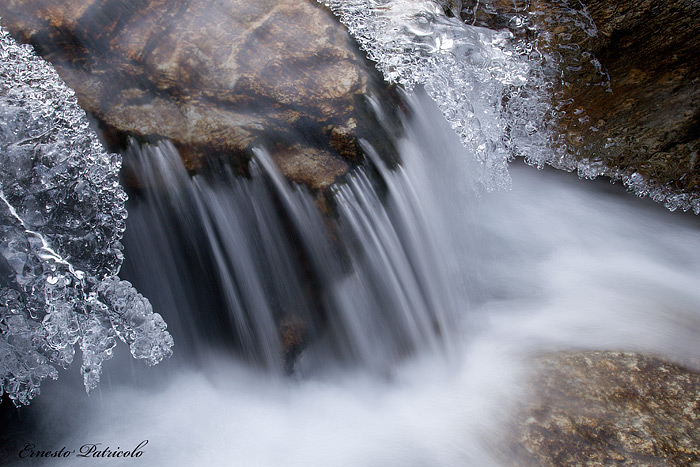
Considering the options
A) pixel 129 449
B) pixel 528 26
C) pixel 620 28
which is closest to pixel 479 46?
pixel 528 26

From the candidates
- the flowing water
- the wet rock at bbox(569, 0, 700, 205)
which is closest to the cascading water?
the flowing water

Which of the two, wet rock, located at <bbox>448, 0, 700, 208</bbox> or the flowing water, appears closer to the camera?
the flowing water

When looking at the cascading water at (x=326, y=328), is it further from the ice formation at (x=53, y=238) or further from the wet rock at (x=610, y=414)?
the ice formation at (x=53, y=238)

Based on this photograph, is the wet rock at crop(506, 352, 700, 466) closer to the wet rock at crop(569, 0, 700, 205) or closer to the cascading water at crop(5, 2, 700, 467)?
the cascading water at crop(5, 2, 700, 467)

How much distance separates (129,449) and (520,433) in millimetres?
2165

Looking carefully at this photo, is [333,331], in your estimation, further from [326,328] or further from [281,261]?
[281,261]

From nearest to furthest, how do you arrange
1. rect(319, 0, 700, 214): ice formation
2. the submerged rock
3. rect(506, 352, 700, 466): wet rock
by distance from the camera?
rect(506, 352, 700, 466): wet rock, the submerged rock, rect(319, 0, 700, 214): ice formation

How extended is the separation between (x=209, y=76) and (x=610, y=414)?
2976 mm

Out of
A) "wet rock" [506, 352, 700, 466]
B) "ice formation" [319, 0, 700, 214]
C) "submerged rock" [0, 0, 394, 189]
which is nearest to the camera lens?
"wet rock" [506, 352, 700, 466]

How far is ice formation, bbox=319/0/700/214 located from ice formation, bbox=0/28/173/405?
203 centimetres

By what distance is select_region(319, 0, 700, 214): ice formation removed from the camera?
12.4 feet

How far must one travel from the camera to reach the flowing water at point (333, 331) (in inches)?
113

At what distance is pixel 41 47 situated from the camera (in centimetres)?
284

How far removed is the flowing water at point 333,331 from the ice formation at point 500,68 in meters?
0.38
